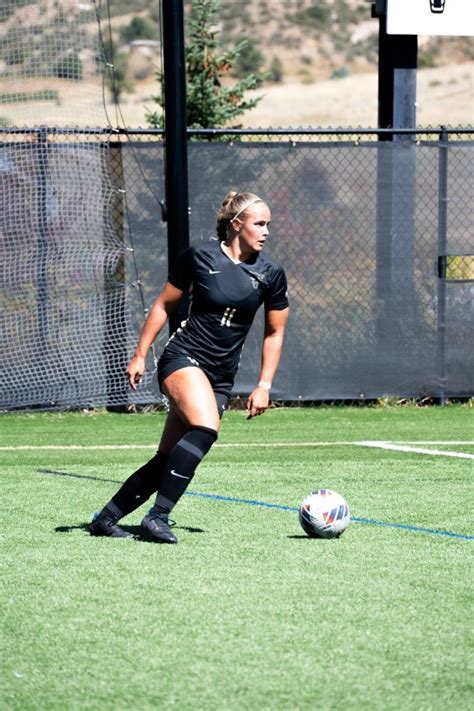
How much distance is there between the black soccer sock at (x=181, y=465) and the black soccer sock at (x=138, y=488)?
0.21 metres

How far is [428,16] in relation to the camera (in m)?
13.9

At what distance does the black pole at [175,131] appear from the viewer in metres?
9.62

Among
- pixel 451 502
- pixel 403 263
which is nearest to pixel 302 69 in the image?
pixel 403 263

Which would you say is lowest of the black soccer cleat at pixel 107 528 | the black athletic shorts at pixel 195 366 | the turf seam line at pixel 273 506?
the turf seam line at pixel 273 506

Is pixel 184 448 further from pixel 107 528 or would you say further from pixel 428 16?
pixel 428 16

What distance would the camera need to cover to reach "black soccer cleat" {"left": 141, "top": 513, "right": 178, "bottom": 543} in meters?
6.65

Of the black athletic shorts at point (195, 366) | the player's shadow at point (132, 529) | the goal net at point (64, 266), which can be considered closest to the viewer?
the black athletic shorts at point (195, 366)

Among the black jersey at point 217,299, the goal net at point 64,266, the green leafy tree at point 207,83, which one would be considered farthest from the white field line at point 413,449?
the green leafy tree at point 207,83

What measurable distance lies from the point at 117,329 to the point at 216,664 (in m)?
8.73

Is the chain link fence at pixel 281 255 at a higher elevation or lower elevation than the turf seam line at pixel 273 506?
higher

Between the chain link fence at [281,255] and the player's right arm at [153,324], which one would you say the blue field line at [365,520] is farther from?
the chain link fence at [281,255]

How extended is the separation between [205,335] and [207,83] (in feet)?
56.4

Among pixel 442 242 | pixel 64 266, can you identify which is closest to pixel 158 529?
pixel 64 266

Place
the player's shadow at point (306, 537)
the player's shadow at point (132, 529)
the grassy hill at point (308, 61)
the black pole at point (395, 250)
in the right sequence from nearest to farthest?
the player's shadow at point (306, 537) → the player's shadow at point (132, 529) → the black pole at point (395, 250) → the grassy hill at point (308, 61)
